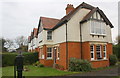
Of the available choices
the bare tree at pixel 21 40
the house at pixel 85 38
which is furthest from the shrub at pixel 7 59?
the bare tree at pixel 21 40

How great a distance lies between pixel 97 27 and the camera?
48.2 ft

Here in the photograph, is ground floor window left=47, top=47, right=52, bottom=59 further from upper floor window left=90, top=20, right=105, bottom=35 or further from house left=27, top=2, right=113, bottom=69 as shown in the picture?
upper floor window left=90, top=20, right=105, bottom=35

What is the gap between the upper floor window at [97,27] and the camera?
46.8 feet

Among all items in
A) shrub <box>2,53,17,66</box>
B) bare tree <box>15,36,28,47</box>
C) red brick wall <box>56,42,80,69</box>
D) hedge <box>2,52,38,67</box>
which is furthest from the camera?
bare tree <box>15,36,28,47</box>

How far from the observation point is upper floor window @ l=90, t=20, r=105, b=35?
14.3 meters

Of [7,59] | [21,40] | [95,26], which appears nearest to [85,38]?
Answer: [95,26]

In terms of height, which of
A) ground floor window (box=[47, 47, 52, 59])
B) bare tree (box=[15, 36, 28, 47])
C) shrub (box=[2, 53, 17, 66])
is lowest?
shrub (box=[2, 53, 17, 66])

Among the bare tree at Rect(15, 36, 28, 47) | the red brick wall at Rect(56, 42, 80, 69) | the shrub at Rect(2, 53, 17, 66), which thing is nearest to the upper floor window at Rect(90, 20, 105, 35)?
the red brick wall at Rect(56, 42, 80, 69)

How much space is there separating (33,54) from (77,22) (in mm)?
12650

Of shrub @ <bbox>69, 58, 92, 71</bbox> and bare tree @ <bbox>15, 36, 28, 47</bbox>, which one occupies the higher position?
bare tree @ <bbox>15, 36, 28, 47</bbox>

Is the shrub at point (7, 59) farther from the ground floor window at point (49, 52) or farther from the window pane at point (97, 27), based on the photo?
the window pane at point (97, 27)

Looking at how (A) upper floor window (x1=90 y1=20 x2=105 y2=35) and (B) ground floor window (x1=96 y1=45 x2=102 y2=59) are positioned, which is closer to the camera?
(A) upper floor window (x1=90 y1=20 x2=105 y2=35)

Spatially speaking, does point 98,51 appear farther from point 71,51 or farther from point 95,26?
point 71,51

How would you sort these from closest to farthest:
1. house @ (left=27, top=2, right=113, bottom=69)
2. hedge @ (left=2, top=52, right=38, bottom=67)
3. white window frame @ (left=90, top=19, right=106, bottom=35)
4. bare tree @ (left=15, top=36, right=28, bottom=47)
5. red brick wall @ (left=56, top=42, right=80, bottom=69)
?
house @ (left=27, top=2, right=113, bottom=69) → red brick wall @ (left=56, top=42, right=80, bottom=69) → white window frame @ (left=90, top=19, right=106, bottom=35) → hedge @ (left=2, top=52, right=38, bottom=67) → bare tree @ (left=15, top=36, right=28, bottom=47)
